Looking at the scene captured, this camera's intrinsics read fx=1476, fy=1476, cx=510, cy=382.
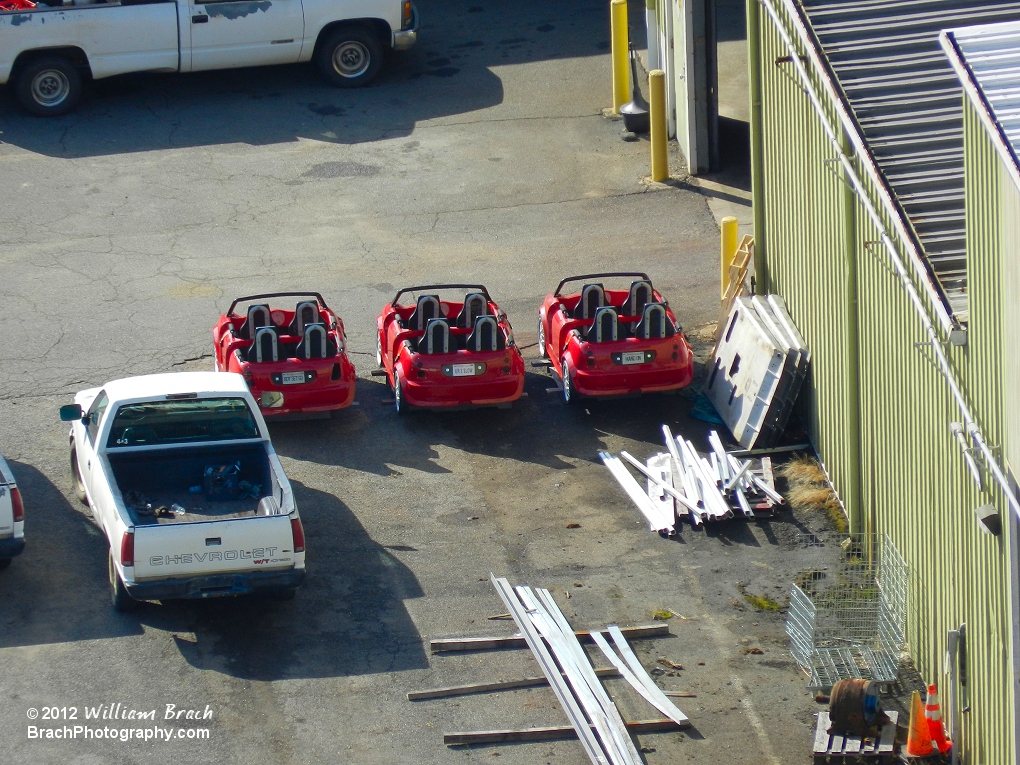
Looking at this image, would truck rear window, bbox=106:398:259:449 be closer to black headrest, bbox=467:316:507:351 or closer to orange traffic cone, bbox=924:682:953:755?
black headrest, bbox=467:316:507:351

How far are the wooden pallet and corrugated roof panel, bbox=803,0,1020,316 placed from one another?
2897 millimetres

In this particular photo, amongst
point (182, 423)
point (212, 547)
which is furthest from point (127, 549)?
point (182, 423)

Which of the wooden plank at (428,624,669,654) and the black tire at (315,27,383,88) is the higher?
the black tire at (315,27,383,88)

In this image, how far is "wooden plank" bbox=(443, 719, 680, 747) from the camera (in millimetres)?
10125

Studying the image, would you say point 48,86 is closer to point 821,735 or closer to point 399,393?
point 399,393

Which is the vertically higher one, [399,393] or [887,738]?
[399,393]

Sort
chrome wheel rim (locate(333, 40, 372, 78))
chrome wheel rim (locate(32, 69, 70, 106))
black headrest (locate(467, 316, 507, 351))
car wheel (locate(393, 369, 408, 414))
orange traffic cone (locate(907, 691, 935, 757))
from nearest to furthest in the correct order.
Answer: orange traffic cone (locate(907, 691, 935, 757)), black headrest (locate(467, 316, 507, 351)), car wheel (locate(393, 369, 408, 414)), chrome wheel rim (locate(32, 69, 70, 106)), chrome wheel rim (locate(333, 40, 372, 78))

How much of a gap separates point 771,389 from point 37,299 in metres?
9.10

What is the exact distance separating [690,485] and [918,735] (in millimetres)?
4011

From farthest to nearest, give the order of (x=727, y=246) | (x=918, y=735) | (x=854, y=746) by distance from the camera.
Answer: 1. (x=727, y=246)
2. (x=854, y=746)
3. (x=918, y=735)

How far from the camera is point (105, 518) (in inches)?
462

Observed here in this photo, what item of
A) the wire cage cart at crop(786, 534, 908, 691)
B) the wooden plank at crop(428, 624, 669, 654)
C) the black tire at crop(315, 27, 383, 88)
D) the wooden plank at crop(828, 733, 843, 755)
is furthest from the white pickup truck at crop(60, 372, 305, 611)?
the black tire at crop(315, 27, 383, 88)

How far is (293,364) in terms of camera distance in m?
14.5

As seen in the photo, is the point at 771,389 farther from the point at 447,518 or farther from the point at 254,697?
the point at 254,697
